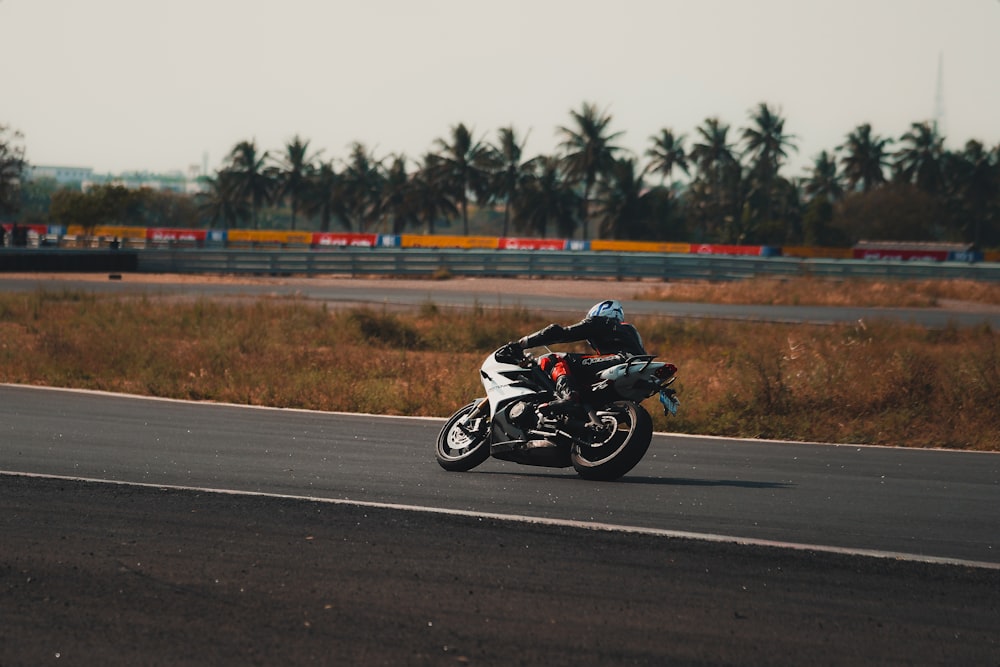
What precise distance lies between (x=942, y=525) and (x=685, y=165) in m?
109

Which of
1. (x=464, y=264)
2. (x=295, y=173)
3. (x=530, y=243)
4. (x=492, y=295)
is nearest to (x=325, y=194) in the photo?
(x=295, y=173)

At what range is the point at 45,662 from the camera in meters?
4.76

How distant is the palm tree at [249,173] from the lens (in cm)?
12306

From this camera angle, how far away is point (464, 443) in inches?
373

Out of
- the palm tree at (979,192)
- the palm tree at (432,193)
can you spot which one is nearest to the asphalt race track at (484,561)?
the palm tree at (432,193)

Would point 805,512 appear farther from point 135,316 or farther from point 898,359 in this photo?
point 135,316

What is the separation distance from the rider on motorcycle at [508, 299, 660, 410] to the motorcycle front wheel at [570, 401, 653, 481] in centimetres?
31

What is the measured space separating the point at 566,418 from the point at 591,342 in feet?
2.00

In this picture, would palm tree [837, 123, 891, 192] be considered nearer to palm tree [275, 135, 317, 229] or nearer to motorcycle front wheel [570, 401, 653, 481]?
palm tree [275, 135, 317, 229]

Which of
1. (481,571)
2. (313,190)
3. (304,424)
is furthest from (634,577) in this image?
(313,190)

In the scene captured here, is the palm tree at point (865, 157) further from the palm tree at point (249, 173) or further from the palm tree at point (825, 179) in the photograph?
the palm tree at point (249, 173)

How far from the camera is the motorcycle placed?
8.55 metres

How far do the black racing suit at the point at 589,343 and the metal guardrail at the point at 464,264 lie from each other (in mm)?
35741

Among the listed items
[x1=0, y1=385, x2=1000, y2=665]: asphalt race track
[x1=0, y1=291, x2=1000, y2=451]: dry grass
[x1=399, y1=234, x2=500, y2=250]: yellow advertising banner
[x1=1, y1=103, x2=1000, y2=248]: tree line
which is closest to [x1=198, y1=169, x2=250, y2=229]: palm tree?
[x1=1, y1=103, x2=1000, y2=248]: tree line
